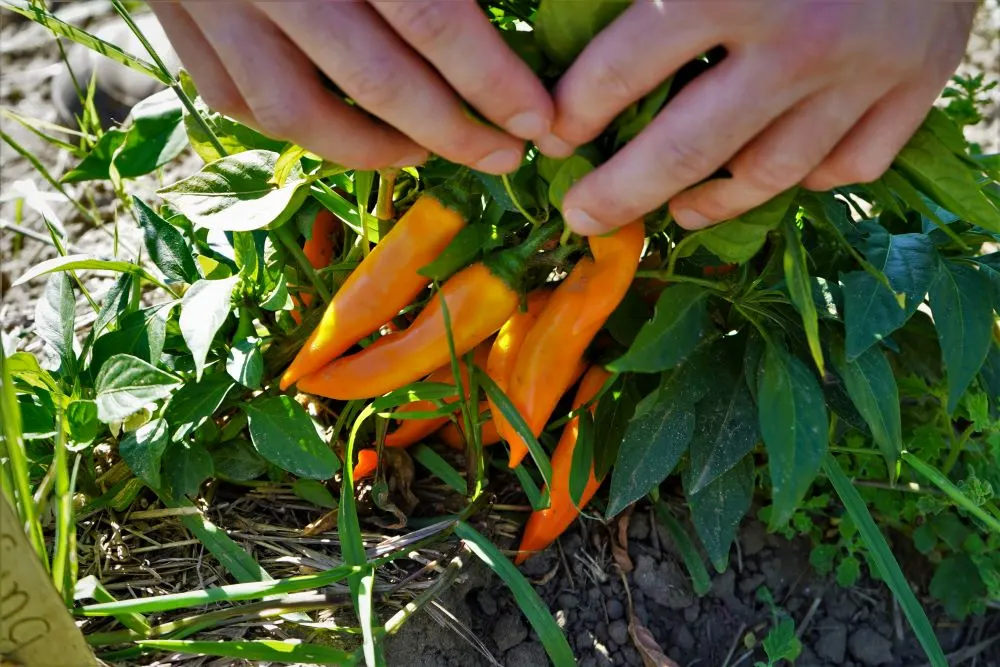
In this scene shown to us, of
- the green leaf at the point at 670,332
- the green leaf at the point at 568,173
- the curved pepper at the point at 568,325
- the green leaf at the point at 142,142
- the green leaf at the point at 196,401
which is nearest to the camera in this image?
the green leaf at the point at 568,173

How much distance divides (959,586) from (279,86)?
144cm

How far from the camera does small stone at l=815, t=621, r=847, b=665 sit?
5.24 ft

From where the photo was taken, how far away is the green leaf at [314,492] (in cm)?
149

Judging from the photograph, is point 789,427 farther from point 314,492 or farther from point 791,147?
point 314,492

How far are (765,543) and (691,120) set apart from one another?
107 centimetres

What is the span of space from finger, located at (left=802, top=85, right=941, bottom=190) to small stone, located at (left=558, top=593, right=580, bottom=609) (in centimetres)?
88

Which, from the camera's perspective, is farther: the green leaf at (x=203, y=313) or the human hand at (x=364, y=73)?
the green leaf at (x=203, y=313)

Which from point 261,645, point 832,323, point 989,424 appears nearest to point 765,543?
point 989,424

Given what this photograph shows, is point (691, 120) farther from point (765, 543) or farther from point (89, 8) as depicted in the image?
point (89, 8)

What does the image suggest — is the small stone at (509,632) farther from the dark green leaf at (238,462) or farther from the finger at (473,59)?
the finger at (473,59)

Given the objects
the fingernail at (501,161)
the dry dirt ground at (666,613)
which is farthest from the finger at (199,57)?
the dry dirt ground at (666,613)

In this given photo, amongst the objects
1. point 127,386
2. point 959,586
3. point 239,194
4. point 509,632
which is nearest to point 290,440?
point 127,386

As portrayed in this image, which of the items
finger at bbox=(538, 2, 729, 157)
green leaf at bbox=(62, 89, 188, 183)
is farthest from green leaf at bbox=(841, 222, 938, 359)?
green leaf at bbox=(62, 89, 188, 183)

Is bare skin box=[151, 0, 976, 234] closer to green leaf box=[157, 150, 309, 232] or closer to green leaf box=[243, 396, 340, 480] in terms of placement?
green leaf box=[157, 150, 309, 232]
